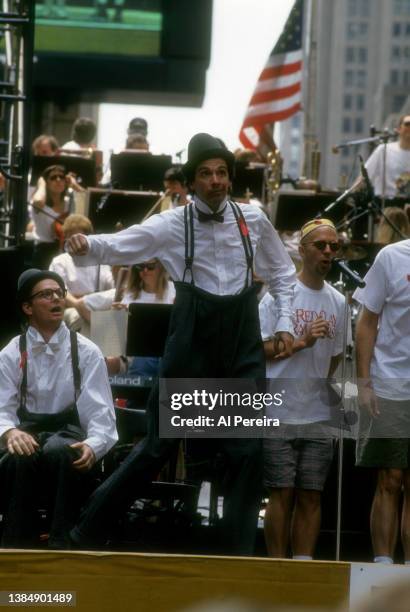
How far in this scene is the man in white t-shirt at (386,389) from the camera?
8.38m

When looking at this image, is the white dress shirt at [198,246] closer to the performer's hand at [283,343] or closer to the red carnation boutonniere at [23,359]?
the performer's hand at [283,343]

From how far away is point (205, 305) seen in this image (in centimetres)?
799

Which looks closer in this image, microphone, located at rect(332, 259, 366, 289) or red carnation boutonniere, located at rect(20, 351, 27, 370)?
microphone, located at rect(332, 259, 366, 289)

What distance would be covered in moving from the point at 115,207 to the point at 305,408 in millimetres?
5801

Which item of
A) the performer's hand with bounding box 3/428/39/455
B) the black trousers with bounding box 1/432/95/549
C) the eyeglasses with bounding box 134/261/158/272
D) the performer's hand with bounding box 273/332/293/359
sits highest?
the eyeglasses with bounding box 134/261/158/272

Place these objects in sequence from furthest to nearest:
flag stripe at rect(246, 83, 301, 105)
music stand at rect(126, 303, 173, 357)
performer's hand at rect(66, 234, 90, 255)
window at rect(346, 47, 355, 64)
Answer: window at rect(346, 47, 355, 64), flag stripe at rect(246, 83, 301, 105), music stand at rect(126, 303, 173, 357), performer's hand at rect(66, 234, 90, 255)

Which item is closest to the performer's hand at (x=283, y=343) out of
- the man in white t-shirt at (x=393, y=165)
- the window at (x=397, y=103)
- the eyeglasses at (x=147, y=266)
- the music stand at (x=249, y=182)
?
the eyeglasses at (x=147, y=266)

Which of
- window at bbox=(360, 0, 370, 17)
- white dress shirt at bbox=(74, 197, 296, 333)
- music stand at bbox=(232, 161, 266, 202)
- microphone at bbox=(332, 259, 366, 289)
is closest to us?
white dress shirt at bbox=(74, 197, 296, 333)

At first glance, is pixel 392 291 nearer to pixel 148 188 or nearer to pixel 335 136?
pixel 148 188

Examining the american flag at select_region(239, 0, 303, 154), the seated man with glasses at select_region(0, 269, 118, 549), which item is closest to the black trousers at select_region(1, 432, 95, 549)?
the seated man with glasses at select_region(0, 269, 118, 549)

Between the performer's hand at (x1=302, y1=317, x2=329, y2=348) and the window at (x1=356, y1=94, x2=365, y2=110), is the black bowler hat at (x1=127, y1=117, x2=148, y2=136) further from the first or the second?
the window at (x1=356, y1=94, x2=365, y2=110)

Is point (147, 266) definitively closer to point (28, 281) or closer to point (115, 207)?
point (28, 281)

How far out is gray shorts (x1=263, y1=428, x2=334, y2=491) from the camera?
8688 mm

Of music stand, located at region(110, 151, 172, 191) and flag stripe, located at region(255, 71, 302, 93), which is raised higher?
flag stripe, located at region(255, 71, 302, 93)
